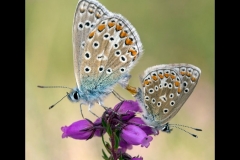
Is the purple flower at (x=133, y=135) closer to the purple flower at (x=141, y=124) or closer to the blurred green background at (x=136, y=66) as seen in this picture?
the purple flower at (x=141, y=124)

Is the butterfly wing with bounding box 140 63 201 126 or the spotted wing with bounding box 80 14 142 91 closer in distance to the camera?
the butterfly wing with bounding box 140 63 201 126

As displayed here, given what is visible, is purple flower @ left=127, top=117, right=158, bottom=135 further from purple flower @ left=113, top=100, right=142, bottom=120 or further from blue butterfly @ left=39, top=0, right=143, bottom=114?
blue butterfly @ left=39, top=0, right=143, bottom=114

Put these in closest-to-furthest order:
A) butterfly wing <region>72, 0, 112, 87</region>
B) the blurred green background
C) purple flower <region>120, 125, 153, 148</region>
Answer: purple flower <region>120, 125, 153, 148</region> < butterfly wing <region>72, 0, 112, 87</region> < the blurred green background

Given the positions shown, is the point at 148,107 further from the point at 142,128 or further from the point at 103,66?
the point at 103,66

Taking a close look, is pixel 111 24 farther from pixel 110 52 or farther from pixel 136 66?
pixel 136 66

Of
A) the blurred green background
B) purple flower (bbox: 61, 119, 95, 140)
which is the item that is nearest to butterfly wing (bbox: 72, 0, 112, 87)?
purple flower (bbox: 61, 119, 95, 140)

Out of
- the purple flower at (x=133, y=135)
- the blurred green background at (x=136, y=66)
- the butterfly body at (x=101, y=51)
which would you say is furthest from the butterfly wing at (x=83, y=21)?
the blurred green background at (x=136, y=66)

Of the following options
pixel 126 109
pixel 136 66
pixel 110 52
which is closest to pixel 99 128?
pixel 126 109
